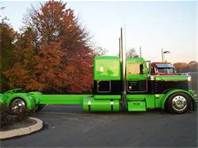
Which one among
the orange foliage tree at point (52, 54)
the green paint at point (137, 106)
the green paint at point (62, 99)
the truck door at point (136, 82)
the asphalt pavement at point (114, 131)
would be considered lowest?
the asphalt pavement at point (114, 131)

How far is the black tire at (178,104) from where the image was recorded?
18656 millimetres

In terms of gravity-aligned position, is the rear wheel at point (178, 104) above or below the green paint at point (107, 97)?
below

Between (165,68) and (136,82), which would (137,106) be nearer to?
(136,82)

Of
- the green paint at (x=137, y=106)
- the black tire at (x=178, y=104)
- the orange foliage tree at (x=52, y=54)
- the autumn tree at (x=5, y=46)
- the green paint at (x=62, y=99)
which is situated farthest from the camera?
the autumn tree at (x=5, y=46)

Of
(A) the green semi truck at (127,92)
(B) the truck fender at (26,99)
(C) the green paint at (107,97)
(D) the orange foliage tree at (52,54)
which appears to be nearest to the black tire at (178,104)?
(A) the green semi truck at (127,92)

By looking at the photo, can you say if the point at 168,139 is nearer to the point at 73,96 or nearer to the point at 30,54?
the point at 73,96

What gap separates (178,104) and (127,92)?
228cm

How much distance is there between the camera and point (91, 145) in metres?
11.6

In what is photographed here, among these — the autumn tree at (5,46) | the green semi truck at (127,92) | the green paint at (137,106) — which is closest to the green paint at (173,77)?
the green semi truck at (127,92)

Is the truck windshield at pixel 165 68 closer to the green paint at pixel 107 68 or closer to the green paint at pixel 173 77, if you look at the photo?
the green paint at pixel 173 77

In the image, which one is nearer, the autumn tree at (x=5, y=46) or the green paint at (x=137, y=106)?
the green paint at (x=137, y=106)

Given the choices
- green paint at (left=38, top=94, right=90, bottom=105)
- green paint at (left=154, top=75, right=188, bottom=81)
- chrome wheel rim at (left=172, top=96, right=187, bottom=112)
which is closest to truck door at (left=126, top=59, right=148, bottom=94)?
green paint at (left=154, top=75, right=188, bottom=81)

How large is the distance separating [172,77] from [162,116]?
212cm

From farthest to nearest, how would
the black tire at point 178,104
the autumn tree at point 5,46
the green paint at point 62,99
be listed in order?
the autumn tree at point 5,46 < the green paint at point 62,99 < the black tire at point 178,104
